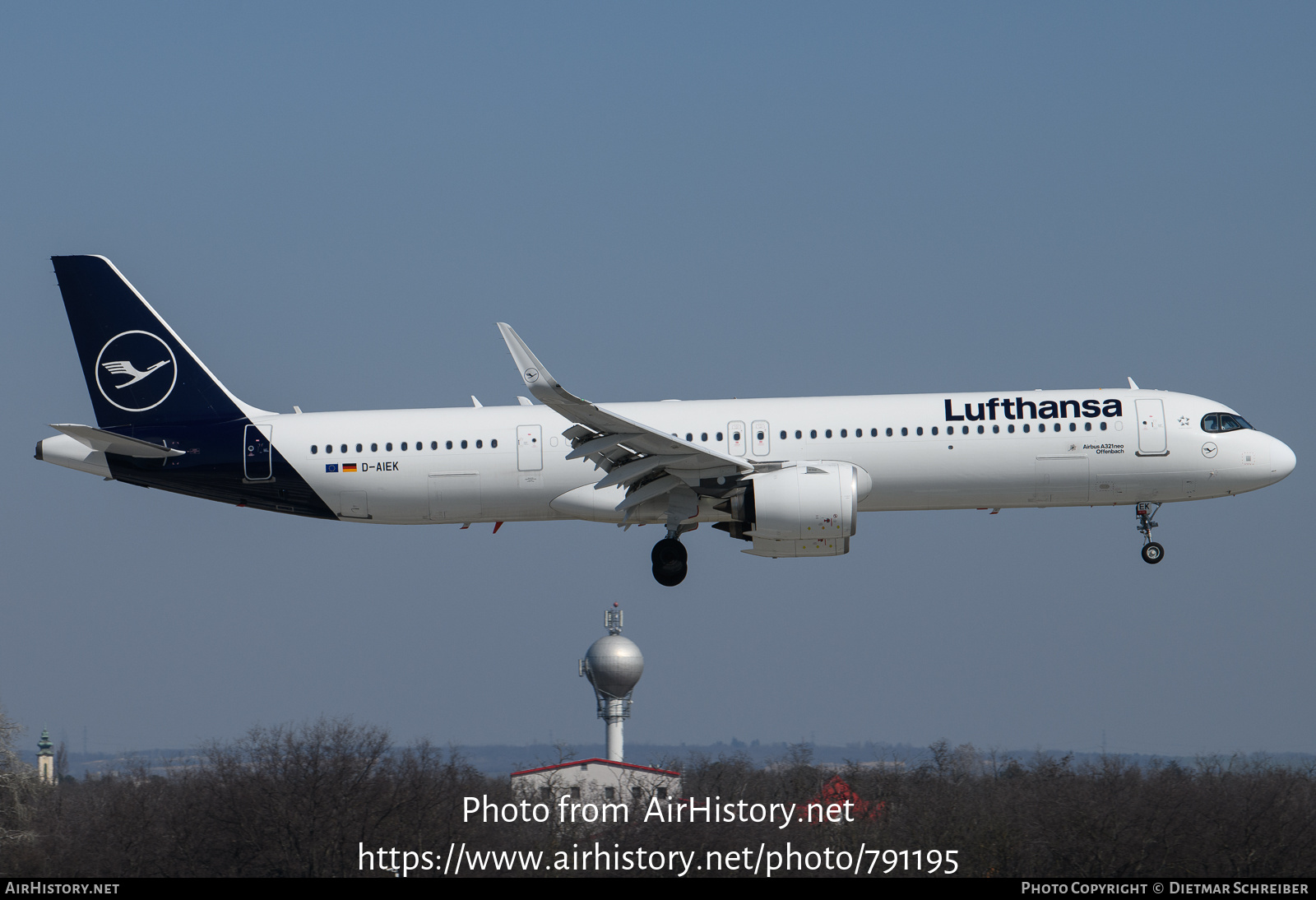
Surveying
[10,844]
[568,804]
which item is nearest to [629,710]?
[568,804]

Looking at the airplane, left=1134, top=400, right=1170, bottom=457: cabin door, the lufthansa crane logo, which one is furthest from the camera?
the lufthansa crane logo

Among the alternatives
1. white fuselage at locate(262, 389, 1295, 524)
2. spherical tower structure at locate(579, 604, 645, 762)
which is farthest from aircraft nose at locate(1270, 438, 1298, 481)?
spherical tower structure at locate(579, 604, 645, 762)

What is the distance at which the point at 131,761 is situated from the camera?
70562 millimetres

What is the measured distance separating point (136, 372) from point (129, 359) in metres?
0.46

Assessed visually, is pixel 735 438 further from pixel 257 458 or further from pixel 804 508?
pixel 257 458

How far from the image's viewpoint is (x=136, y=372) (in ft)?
118

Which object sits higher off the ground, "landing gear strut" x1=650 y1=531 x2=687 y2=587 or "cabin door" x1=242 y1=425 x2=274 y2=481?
"cabin door" x1=242 y1=425 x2=274 y2=481

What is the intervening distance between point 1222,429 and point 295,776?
114ft

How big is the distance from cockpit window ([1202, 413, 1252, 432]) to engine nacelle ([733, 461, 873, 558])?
29.8ft

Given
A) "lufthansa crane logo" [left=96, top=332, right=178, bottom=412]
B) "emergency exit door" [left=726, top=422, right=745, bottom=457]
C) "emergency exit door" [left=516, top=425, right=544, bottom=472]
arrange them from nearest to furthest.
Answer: "emergency exit door" [left=726, top=422, right=745, bottom=457] < "emergency exit door" [left=516, top=425, right=544, bottom=472] < "lufthansa crane logo" [left=96, top=332, right=178, bottom=412]

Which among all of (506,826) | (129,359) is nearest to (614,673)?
(506,826)

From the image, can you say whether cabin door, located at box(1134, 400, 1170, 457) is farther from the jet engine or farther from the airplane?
the jet engine

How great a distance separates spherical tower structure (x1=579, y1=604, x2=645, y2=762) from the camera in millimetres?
107875
